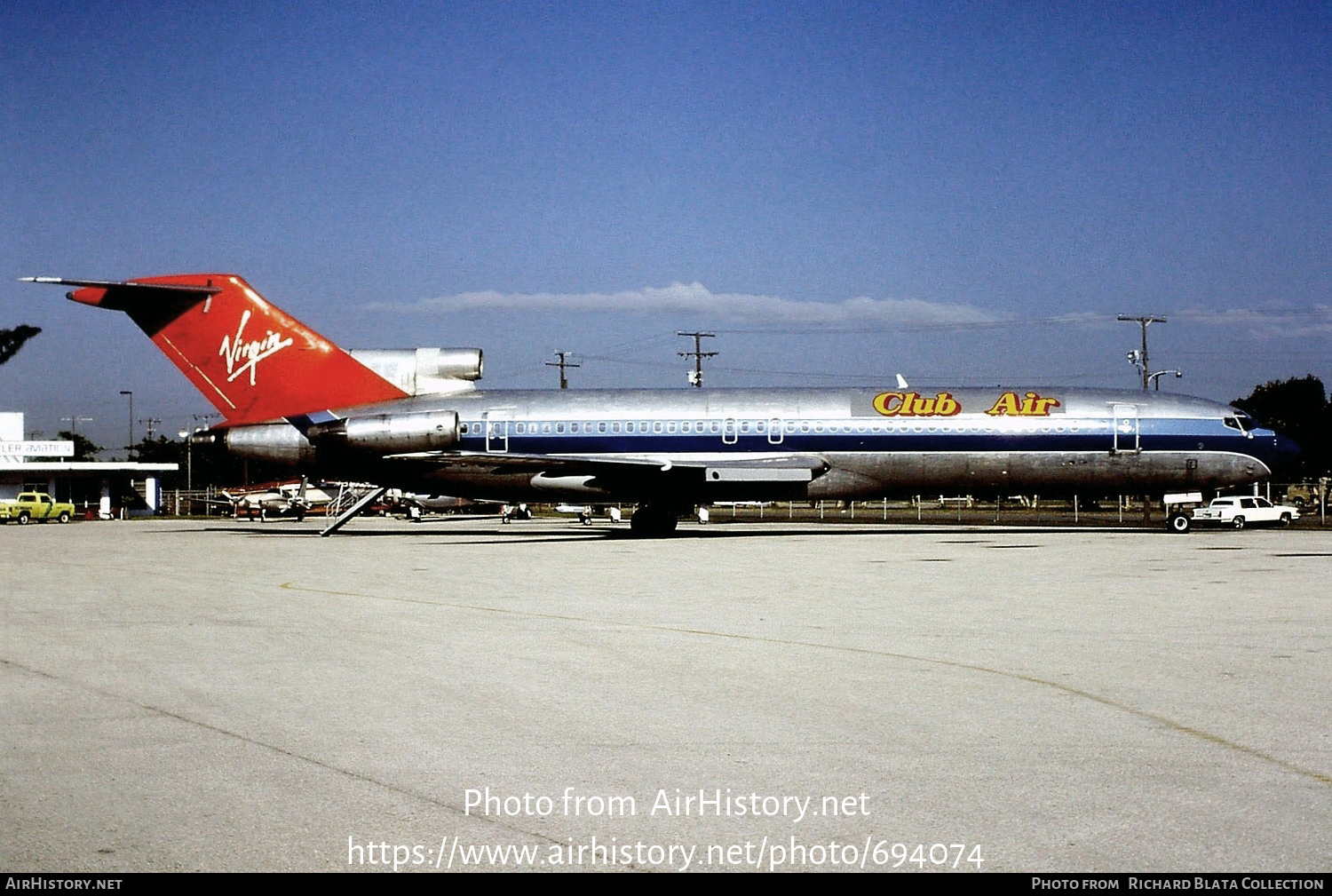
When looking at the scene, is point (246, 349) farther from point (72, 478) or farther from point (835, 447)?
point (72, 478)

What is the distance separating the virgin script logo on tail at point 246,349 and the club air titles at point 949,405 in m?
18.7

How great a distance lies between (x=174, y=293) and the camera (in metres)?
37.2

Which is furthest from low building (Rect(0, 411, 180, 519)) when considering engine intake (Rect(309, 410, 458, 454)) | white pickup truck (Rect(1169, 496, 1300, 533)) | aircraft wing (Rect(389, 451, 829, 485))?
white pickup truck (Rect(1169, 496, 1300, 533))

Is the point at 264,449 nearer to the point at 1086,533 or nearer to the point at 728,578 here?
the point at 728,578

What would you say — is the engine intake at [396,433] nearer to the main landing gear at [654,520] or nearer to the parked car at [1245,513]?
the main landing gear at [654,520]

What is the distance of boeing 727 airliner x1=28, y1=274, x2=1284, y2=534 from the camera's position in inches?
1358

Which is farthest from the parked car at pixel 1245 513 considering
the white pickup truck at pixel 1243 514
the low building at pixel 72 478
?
the low building at pixel 72 478

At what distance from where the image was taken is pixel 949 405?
115 feet

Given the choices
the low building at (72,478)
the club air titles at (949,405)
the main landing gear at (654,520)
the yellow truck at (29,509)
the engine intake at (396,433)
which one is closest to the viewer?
the club air titles at (949,405)

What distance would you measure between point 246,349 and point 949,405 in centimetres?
2163

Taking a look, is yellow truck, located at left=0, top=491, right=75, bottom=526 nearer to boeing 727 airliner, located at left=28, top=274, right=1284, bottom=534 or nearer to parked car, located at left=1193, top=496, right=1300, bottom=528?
boeing 727 airliner, located at left=28, top=274, right=1284, bottom=534

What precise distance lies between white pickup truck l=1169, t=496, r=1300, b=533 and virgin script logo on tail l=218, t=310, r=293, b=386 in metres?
34.7

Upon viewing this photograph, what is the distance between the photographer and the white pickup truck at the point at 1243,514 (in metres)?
48.6

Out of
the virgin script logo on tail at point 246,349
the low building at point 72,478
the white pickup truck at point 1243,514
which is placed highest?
the virgin script logo on tail at point 246,349
